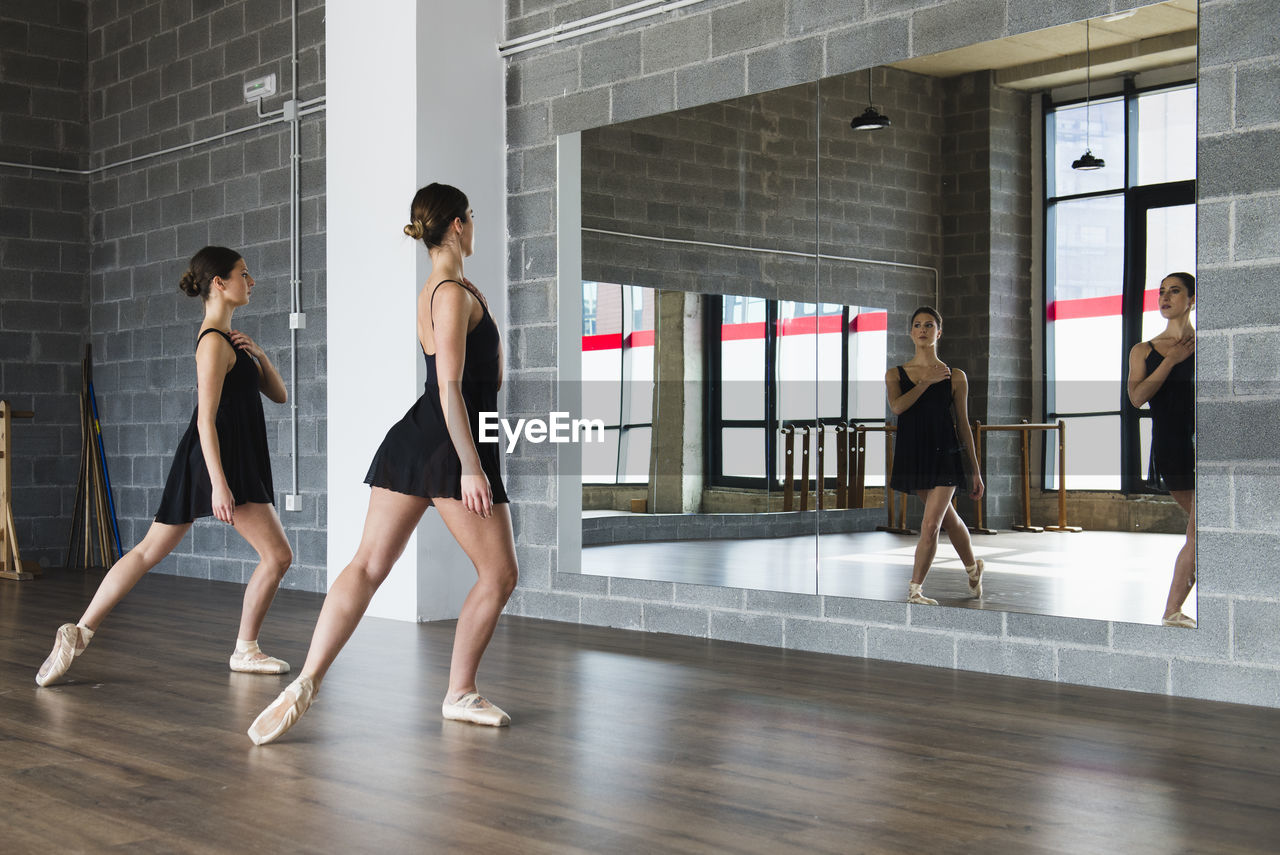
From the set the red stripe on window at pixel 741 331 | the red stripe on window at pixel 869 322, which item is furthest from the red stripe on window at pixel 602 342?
the red stripe on window at pixel 869 322

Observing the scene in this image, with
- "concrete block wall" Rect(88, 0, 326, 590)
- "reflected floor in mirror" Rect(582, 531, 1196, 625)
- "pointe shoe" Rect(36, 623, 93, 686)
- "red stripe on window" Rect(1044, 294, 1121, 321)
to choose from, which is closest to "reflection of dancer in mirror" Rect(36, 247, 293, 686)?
"pointe shoe" Rect(36, 623, 93, 686)

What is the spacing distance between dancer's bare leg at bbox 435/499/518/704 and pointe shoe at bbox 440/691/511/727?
93 millimetres

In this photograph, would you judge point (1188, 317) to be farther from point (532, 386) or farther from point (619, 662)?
point (532, 386)

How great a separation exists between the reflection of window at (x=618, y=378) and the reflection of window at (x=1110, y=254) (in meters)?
1.84

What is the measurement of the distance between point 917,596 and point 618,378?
171cm

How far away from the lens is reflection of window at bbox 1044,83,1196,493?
3.89 m

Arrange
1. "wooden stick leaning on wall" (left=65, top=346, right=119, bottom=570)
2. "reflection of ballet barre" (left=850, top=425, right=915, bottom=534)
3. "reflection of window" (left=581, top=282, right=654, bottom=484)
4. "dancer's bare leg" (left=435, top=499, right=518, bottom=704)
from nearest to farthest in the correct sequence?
"dancer's bare leg" (left=435, top=499, right=518, bottom=704), "reflection of ballet barre" (left=850, top=425, right=915, bottom=534), "reflection of window" (left=581, top=282, right=654, bottom=484), "wooden stick leaning on wall" (left=65, top=346, right=119, bottom=570)

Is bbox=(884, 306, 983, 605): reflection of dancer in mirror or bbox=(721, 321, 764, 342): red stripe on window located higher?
bbox=(721, 321, 764, 342): red stripe on window

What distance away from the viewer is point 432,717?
3527mm

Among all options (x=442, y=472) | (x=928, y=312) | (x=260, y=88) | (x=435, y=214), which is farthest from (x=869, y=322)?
(x=260, y=88)

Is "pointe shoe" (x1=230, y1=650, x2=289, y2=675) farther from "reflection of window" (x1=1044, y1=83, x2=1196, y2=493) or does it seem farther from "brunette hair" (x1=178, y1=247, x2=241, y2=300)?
"reflection of window" (x1=1044, y1=83, x2=1196, y2=493)

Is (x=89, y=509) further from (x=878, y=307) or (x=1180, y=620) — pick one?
(x=1180, y=620)

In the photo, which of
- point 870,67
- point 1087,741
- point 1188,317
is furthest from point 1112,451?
point 870,67

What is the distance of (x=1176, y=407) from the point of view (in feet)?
12.8
